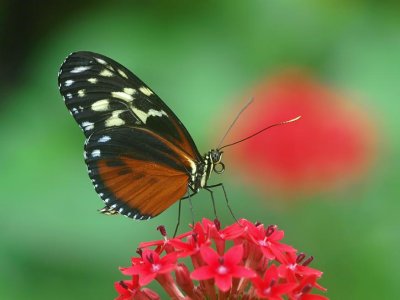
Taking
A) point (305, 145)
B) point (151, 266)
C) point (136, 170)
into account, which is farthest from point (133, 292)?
point (305, 145)

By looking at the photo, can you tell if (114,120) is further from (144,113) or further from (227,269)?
(227,269)

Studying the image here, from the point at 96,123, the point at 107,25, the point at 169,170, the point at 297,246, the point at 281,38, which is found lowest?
the point at 297,246

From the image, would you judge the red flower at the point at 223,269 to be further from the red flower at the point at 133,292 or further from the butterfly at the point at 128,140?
the butterfly at the point at 128,140

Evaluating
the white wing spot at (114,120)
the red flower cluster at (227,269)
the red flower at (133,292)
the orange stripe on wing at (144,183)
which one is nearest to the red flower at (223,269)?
the red flower cluster at (227,269)

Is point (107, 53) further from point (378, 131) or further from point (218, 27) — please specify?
point (378, 131)

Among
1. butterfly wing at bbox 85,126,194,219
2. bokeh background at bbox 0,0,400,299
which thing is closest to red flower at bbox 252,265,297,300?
butterfly wing at bbox 85,126,194,219

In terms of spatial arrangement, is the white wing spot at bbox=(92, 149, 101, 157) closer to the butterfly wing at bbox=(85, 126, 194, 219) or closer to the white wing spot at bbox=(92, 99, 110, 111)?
the butterfly wing at bbox=(85, 126, 194, 219)

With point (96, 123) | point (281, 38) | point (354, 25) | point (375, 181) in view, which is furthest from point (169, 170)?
point (354, 25)
